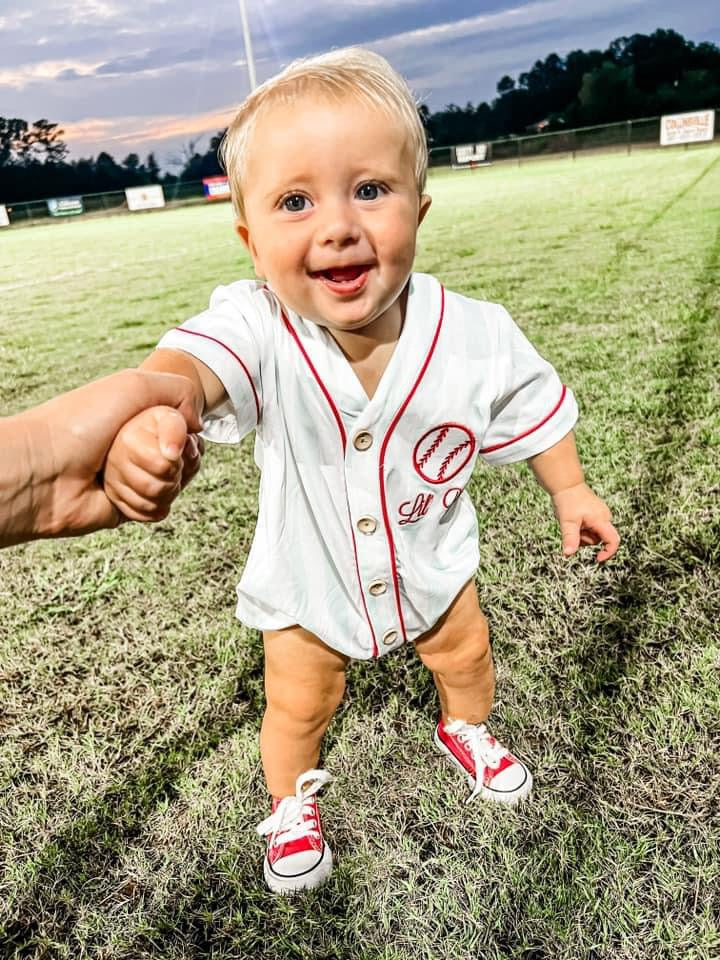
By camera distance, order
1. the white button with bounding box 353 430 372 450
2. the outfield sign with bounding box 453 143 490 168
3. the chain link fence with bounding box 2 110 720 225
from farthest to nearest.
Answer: the outfield sign with bounding box 453 143 490 168
the chain link fence with bounding box 2 110 720 225
the white button with bounding box 353 430 372 450

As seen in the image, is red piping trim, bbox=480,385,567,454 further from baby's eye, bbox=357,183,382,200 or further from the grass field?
the grass field

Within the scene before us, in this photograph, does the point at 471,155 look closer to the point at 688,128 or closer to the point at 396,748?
the point at 688,128

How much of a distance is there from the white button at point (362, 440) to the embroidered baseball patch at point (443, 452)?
0.31 feet

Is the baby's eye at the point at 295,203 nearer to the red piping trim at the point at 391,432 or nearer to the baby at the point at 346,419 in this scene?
the baby at the point at 346,419

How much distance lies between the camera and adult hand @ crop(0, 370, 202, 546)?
32.0 inches

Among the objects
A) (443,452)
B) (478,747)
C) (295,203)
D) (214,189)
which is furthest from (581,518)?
(214,189)

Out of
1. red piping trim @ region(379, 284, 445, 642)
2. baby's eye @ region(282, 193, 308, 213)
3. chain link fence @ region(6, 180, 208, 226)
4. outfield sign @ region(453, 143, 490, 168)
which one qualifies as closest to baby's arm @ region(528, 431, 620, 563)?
red piping trim @ region(379, 284, 445, 642)

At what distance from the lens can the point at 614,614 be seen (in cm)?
215

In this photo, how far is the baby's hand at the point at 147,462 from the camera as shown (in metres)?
0.84

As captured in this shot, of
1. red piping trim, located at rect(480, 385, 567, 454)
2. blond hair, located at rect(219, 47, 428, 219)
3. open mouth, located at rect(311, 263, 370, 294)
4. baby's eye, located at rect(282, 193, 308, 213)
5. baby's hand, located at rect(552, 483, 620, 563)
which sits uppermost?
blond hair, located at rect(219, 47, 428, 219)

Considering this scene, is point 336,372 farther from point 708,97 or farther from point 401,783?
point 708,97

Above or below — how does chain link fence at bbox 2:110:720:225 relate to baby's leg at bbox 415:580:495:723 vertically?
above

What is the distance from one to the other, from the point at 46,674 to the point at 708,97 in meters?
47.8

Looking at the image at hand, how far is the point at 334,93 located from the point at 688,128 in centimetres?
2899
